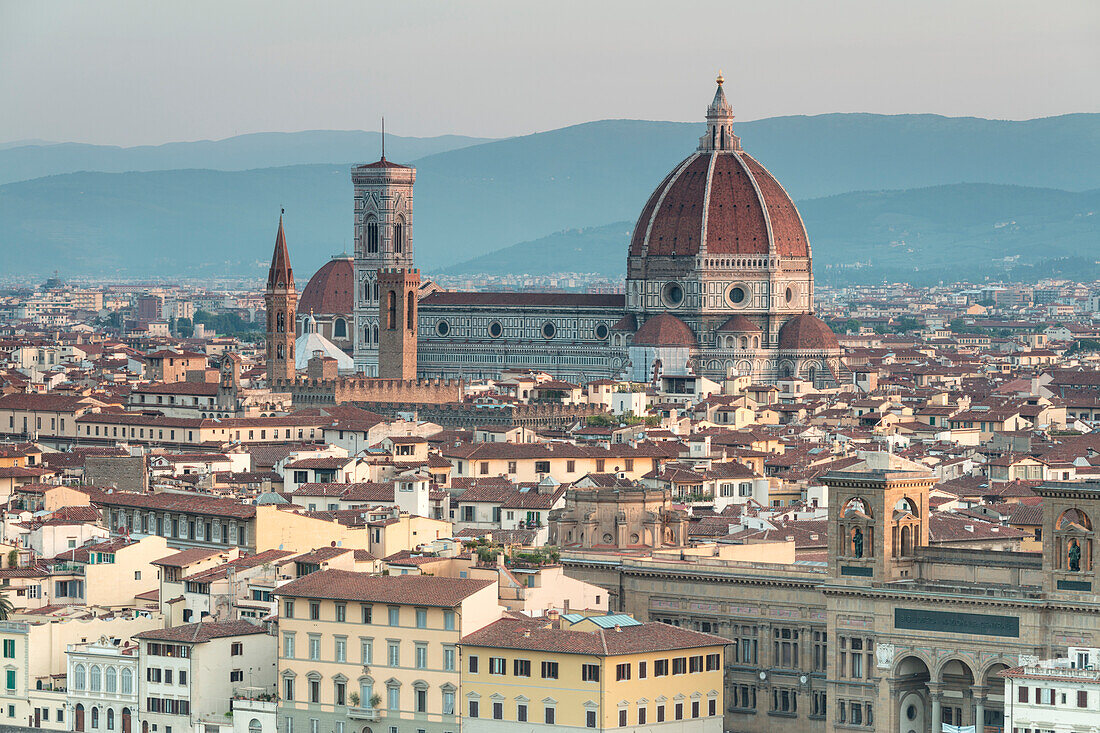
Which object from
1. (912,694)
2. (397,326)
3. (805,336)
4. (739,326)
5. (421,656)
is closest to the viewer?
(912,694)

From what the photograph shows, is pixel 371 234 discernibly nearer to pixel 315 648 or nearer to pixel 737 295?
pixel 737 295

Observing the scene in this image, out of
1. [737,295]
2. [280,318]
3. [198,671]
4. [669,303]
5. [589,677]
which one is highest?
[737,295]

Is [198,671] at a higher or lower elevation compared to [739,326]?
lower

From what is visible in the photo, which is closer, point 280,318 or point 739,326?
point 280,318

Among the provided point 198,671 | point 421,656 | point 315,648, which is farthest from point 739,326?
point 421,656

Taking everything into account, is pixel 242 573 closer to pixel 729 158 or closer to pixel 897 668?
pixel 897 668

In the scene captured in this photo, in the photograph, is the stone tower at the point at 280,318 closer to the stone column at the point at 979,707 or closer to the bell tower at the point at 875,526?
the bell tower at the point at 875,526

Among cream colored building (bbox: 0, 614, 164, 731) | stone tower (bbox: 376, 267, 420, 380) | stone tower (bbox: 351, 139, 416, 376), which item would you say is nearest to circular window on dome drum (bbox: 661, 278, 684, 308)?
stone tower (bbox: 351, 139, 416, 376)

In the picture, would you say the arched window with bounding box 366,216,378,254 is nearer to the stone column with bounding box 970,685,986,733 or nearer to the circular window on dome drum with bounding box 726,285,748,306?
the circular window on dome drum with bounding box 726,285,748,306
